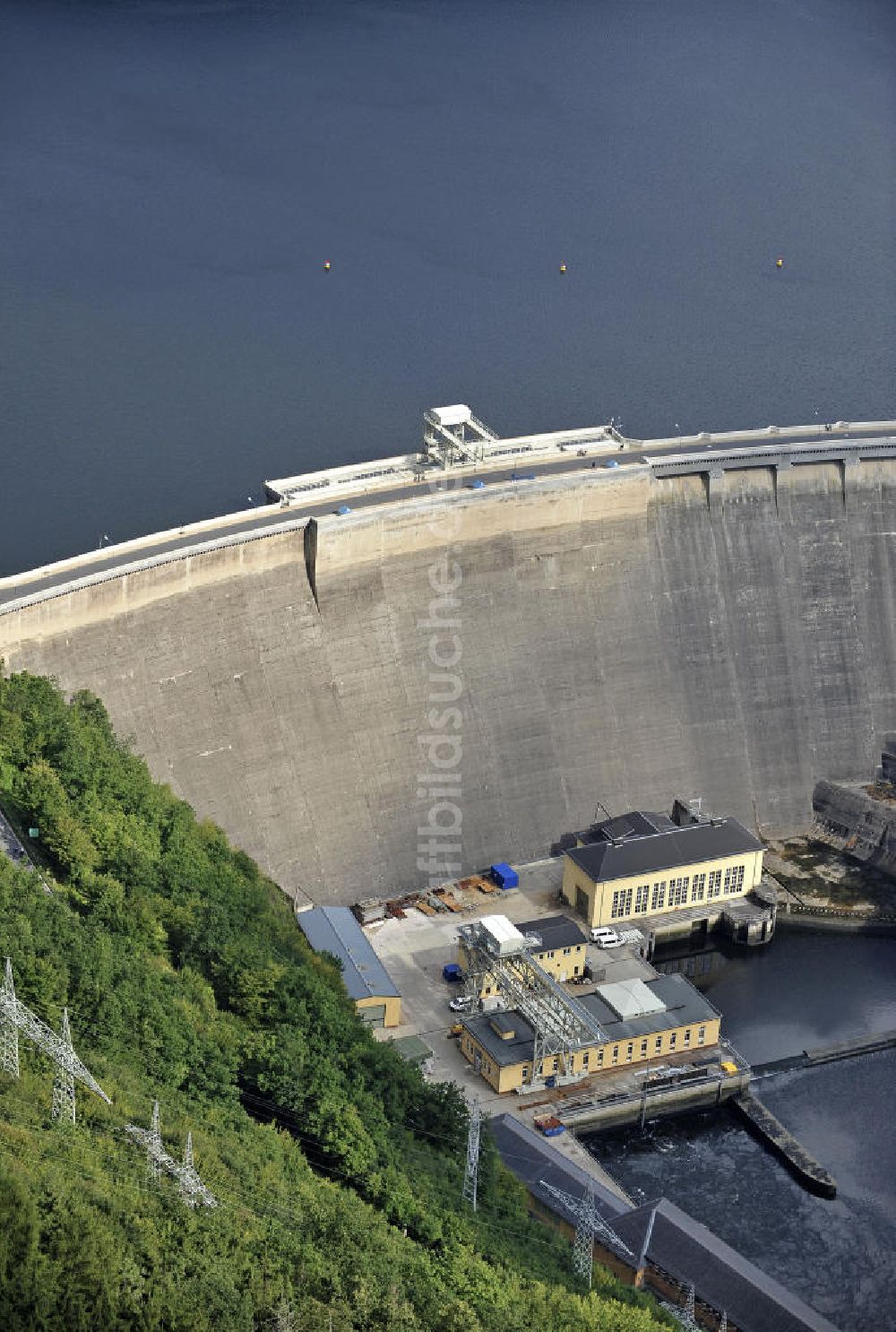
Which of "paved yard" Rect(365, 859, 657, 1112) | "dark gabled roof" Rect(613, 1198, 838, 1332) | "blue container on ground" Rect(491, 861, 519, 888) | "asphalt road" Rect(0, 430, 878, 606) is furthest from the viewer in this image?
"blue container on ground" Rect(491, 861, 519, 888)

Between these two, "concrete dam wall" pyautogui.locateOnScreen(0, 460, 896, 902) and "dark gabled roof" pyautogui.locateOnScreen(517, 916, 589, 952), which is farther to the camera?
"concrete dam wall" pyautogui.locateOnScreen(0, 460, 896, 902)

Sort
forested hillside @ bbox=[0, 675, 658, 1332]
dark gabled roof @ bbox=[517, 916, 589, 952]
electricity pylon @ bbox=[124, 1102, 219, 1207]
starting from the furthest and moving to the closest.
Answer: dark gabled roof @ bbox=[517, 916, 589, 952] → electricity pylon @ bbox=[124, 1102, 219, 1207] → forested hillside @ bbox=[0, 675, 658, 1332]

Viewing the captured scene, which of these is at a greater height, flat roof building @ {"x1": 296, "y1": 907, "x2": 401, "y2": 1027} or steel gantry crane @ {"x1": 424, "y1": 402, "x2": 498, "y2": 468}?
steel gantry crane @ {"x1": 424, "y1": 402, "x2": 498, "y2": 468}

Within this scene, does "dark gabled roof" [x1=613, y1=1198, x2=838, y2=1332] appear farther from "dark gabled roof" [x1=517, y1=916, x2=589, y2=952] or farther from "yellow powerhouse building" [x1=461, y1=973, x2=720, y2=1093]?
"dark gabled roof" [x1=517, y1=916, x2=589, y2=952]

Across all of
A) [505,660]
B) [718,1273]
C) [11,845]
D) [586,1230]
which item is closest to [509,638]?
[505,660]

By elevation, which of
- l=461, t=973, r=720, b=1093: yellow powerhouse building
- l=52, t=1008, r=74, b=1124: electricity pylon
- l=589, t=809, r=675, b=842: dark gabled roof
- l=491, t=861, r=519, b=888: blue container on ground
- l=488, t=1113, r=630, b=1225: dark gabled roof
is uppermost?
l=52, t=1008, r=74, b=1124: electricity pylon

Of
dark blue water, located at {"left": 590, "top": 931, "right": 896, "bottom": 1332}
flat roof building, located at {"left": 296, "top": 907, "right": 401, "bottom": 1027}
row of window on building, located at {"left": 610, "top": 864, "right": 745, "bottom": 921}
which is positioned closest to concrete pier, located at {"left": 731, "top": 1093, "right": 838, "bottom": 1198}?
dark blue water, located at {"left": 590, "top": 931, "right": 896, "bottom": 1332}
